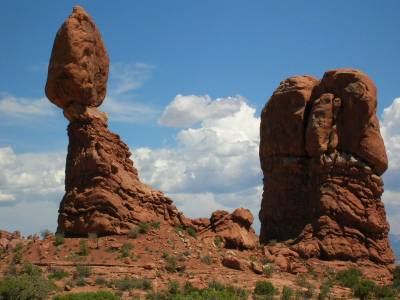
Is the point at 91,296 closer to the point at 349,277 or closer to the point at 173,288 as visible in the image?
the point at 173,288

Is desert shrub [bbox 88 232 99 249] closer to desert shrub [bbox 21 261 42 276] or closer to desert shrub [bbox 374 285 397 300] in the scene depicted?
desert shrub [bbox 21 261 42 276]

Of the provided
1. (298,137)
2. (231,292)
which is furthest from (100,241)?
(298,137)

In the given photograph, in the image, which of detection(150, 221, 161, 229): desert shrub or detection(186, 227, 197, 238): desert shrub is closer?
detection(150, 221, 161, 229): desert shrub

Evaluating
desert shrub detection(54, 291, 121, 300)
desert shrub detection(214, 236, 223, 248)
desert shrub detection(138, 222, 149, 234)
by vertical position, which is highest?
desert shrub detection(138, 222, 149, 234)

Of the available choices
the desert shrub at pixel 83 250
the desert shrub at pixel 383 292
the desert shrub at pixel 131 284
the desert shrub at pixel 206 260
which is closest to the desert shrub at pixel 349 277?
the desert shrub at pixel 383 292

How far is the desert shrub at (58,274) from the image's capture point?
29.3 metres

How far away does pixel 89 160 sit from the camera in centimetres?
3425

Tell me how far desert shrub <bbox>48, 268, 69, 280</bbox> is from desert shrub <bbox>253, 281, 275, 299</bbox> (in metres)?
8.01

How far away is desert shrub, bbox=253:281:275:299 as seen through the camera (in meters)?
28.6

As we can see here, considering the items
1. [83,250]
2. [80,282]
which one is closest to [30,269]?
[80,282]

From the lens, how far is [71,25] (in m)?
35.2

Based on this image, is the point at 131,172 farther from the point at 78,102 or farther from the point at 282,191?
the point at 282,191

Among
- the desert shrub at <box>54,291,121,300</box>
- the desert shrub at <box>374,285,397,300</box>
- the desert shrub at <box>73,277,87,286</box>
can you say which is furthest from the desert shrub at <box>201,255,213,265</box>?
the desert shrub at <box>54,291,121,300</box>

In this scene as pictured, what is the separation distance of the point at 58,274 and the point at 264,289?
864 centimetres
